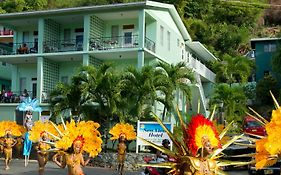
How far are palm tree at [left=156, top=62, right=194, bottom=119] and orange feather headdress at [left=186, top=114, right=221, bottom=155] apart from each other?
1784 cm

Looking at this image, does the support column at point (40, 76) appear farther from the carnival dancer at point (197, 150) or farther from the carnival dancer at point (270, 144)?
the carnival dancer at point (270, 144)

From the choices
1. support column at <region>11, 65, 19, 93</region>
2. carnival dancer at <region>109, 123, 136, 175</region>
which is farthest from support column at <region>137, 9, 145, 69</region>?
carnival dancer at <region>109, 123, 136, 175</region>

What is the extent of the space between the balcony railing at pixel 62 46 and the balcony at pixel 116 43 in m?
1.21

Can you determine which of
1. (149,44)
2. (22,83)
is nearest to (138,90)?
(149,44)

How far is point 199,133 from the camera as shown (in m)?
8.70

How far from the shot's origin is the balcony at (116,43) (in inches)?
1300

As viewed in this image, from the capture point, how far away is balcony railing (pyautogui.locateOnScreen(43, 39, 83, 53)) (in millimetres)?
34531

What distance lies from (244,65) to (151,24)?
637 inches

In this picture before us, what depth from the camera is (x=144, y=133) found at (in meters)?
23.4

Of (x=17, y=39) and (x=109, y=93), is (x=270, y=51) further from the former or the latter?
(x=109, y=93)

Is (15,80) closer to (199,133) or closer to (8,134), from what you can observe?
(8,134)

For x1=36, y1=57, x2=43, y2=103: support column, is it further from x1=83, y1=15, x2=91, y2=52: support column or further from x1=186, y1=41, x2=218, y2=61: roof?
x1=186, y1=41, x2=218, y2=61: roof

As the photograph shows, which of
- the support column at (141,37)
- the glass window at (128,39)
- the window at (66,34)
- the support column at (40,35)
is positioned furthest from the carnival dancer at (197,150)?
the window at (66,34)

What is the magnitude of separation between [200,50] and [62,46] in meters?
14.3
